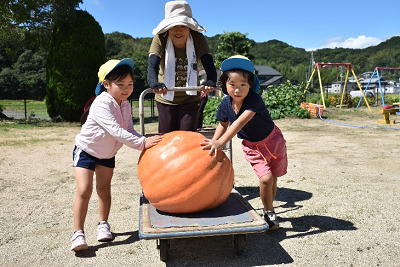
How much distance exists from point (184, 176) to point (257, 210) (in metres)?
1.43

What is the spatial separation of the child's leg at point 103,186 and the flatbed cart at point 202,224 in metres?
0.40

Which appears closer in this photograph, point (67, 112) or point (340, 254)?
point (340, 254)

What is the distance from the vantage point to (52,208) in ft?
12.2

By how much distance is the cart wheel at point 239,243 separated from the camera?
2494 mm

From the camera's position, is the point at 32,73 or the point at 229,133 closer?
the point at 229,133

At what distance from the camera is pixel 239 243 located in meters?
2.49

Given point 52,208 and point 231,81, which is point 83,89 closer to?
point 52,208

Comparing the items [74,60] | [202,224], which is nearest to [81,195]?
[202,224]

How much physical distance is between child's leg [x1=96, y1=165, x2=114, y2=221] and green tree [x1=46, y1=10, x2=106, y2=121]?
11.3m

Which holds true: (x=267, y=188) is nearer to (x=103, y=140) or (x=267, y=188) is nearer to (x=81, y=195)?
(x=103, y=140)

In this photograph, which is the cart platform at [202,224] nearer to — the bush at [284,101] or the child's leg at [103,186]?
the child's leg at [103,186]

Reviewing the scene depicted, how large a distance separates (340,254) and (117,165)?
4248mm

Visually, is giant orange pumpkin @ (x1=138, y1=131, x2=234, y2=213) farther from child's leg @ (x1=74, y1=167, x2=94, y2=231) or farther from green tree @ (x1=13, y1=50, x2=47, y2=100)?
green tree @ (x1=13, y1=50, x2=47, y2=100)

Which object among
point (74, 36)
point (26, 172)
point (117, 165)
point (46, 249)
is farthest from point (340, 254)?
point (74, 36)
